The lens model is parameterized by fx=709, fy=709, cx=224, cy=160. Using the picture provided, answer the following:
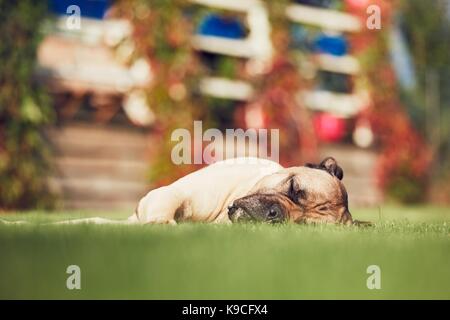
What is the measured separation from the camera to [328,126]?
9.51 m

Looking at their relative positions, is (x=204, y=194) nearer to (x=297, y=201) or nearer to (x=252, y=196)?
(x=252, y=196)

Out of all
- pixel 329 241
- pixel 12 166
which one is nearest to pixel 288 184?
pixel 329 241

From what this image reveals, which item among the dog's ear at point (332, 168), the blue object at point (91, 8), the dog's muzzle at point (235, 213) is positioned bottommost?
the dog's muzzle at point (235, 213)

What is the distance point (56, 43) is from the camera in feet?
26.6

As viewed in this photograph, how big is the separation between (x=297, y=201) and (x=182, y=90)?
16.5ft

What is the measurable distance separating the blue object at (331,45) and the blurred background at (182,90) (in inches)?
0.8

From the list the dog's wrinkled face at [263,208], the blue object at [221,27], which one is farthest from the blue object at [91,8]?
the dog's wrinkled face at [263,208]

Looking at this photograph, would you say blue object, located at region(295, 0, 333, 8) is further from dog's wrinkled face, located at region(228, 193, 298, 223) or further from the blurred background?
dog's wrinkled face, located at region(228, 193, 298, 223)

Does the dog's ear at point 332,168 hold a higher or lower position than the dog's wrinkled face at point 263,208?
higher

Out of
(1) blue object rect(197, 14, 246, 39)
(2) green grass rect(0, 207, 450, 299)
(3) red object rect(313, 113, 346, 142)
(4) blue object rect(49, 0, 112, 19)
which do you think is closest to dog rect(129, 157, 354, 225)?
(2) green grass rect(0, 207, 450, 299)

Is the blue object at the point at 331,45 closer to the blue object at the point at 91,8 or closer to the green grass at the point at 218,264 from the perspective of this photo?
the blue object at the point at 91,8

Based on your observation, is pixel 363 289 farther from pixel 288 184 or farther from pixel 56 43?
pixel 56 43

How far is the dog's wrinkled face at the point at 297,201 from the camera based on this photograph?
3.47 m
